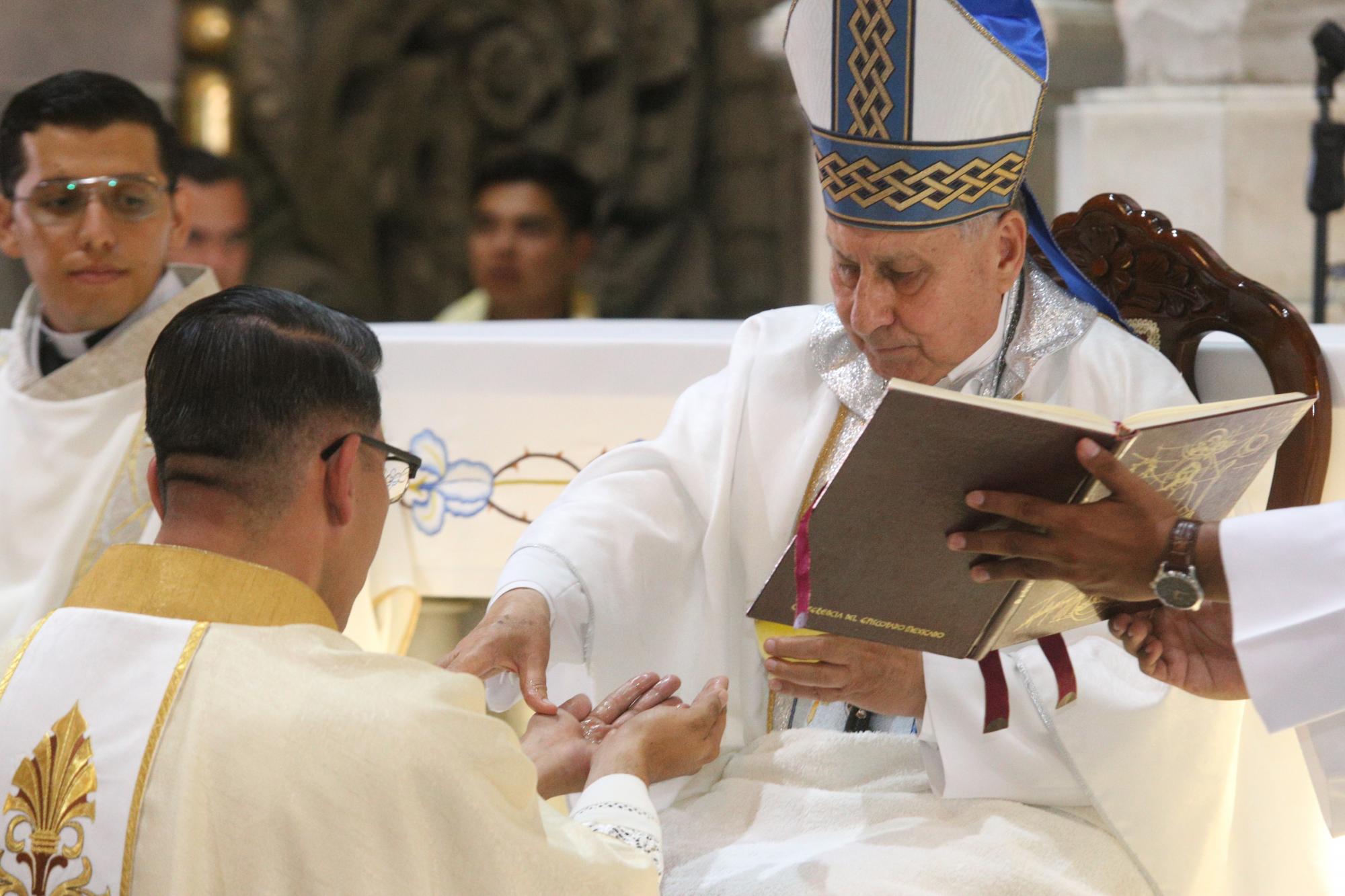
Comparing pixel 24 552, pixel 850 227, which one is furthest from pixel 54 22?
pixel 850 227

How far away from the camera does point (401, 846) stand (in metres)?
1.80

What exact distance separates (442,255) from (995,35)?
5574mm

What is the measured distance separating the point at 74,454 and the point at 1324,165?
328cm

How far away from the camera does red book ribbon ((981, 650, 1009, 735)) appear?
248 cm

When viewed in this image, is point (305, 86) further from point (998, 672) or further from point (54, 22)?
point (998, 672)

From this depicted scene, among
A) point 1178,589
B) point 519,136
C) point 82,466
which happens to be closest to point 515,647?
point 1178,589

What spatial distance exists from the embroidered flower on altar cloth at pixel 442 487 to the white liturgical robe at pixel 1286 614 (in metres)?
1.97

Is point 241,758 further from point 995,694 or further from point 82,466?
point 82,466

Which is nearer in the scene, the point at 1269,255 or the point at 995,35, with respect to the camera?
the point at 995,35

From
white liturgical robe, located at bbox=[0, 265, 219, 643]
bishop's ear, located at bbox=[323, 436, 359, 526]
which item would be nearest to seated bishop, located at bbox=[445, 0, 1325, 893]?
bishop's ear, located at bbox=[323, 436, 359, 526]

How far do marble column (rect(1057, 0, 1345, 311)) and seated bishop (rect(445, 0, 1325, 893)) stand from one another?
2960mm

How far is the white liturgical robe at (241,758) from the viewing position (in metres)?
1.78

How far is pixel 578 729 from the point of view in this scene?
2332mm

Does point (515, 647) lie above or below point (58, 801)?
below
